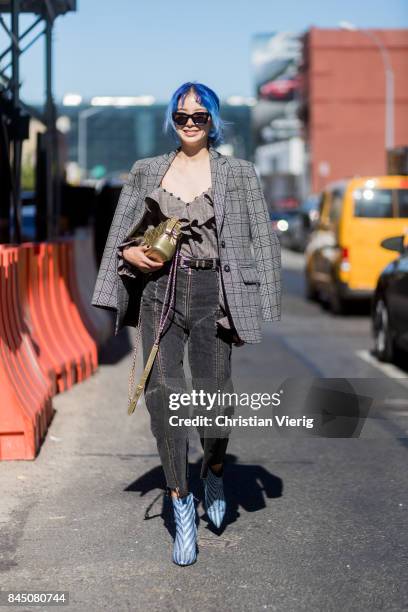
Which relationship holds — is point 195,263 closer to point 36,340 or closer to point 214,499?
point 214,499

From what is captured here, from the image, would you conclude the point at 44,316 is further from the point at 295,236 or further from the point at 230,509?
the point at 295,236

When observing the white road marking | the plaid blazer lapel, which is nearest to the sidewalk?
the plaid blazer lapel

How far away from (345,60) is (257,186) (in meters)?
68.5

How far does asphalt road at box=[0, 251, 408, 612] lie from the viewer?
435 cm

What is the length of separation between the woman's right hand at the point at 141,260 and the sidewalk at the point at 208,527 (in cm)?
115

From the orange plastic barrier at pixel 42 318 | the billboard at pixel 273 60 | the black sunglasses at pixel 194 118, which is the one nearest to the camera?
the black sunglasses at pixel 194 118

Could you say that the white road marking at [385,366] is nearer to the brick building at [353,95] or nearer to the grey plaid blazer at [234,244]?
the grey plaid blazer at [234,244]

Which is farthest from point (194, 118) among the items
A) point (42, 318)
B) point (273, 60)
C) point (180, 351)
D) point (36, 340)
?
point (273, 60)

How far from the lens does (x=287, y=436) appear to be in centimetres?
748

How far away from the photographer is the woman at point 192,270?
4.74 m

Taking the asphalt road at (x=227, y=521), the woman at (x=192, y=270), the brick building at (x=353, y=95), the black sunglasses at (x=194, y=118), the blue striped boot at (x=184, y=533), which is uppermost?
the brick building at (x=353, y=95)

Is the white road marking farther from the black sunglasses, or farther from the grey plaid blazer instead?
the black sunglasses

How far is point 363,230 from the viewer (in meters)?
15.6

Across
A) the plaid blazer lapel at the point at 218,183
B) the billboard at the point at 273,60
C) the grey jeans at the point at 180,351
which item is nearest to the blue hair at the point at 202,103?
the plaid blazer lapel at the point at 218,183
